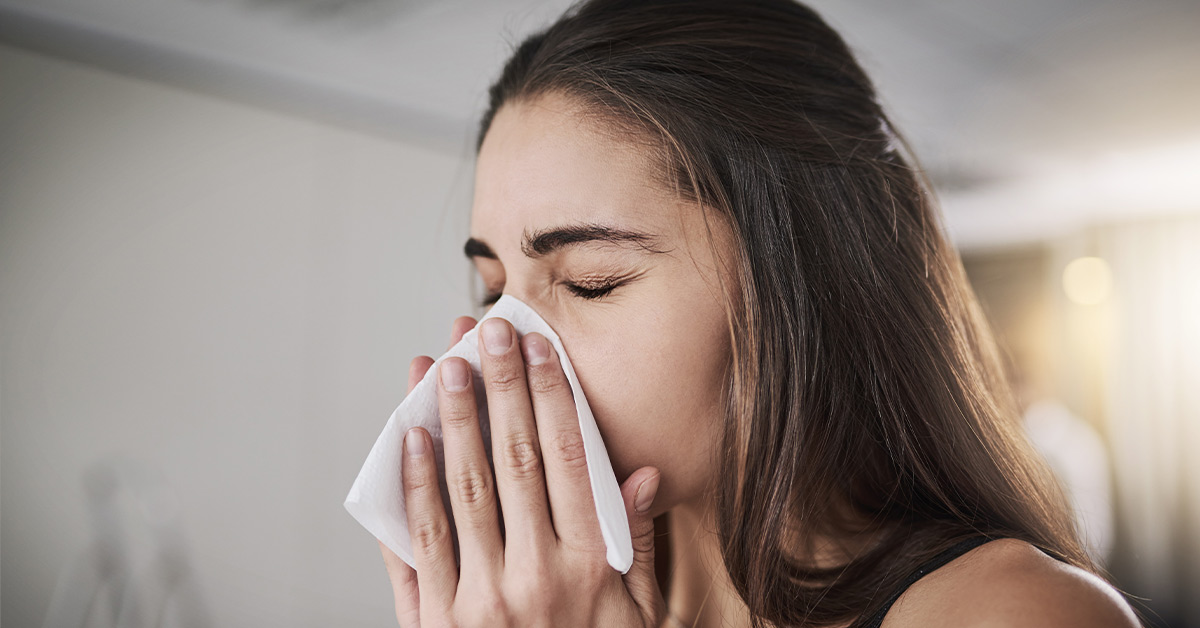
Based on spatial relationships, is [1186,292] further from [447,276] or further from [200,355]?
[200,355]

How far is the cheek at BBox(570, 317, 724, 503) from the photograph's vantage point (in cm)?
77

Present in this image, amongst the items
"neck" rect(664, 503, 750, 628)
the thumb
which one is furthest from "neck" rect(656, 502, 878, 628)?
the thumb

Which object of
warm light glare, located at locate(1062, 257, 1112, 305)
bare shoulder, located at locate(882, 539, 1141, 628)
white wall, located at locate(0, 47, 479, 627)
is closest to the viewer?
bare shoulder, located at locate(882, 539, 1141, 628)

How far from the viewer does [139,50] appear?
106 centimetres

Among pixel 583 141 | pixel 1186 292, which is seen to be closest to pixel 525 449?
pixel 583 141

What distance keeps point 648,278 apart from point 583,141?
20 centimetres

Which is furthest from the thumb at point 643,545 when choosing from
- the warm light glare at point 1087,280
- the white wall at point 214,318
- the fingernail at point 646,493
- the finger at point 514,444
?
the warm light glare at point 1087,280

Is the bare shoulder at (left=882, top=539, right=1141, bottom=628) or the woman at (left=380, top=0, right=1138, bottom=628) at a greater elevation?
the woman at (left=380, top=0, right=1138, bottom=628)

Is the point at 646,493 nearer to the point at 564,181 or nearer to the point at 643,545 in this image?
the point at 643,545

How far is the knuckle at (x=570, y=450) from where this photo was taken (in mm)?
782

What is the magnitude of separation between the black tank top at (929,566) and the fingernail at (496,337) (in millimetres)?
522

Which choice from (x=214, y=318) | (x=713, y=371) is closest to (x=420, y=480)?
(x=713, y=371)

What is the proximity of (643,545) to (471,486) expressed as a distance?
0.81 feet

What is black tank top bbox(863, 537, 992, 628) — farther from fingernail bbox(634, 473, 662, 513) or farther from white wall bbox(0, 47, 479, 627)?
white wall bbox(0, 47, 479, 627)
